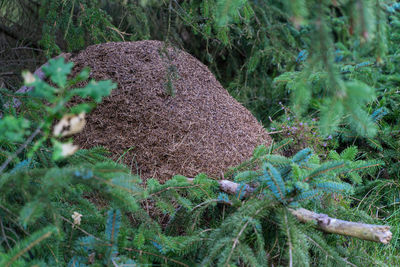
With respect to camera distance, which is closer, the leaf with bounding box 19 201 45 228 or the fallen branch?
the leaf with bounding box 19 201 45 228

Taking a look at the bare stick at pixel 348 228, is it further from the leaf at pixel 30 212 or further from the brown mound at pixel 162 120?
the leaf at pixel 30 212

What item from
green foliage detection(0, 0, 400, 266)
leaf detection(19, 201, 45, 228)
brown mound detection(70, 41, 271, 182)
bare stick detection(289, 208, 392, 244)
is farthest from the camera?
brown mound detection(70, 41, 271, 182)

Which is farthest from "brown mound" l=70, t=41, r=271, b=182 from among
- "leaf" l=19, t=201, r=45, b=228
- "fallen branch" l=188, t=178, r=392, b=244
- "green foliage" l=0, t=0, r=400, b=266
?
"leaf" l=19, t=201, r=45, b=228

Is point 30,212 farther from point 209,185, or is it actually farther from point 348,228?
point 348,228

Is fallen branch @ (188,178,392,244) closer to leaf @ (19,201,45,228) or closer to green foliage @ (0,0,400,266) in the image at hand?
green foliage @ (0,0,400,266)

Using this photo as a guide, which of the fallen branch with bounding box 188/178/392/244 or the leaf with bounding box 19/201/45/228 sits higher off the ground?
the leaf with bounding box 19/201/45/228

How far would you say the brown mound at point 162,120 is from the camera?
8.97 feet

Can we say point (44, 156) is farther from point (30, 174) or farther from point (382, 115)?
point (382, 115)

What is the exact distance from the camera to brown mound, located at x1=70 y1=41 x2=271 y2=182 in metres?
2.73

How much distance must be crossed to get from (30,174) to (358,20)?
1.38m

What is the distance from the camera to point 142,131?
110 inches

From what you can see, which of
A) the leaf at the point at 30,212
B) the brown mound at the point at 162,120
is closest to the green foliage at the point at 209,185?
the leaf at the point at 30,212

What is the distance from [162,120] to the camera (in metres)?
2.84

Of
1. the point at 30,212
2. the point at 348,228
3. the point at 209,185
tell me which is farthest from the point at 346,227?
the point at 30,212
